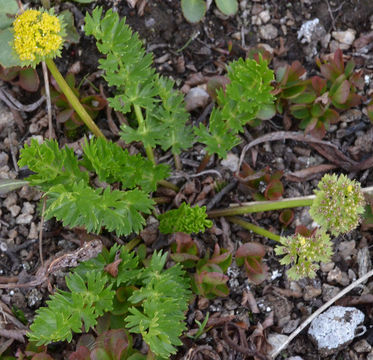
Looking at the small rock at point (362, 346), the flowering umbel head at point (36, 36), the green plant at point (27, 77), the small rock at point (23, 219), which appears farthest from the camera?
the green plant at point (27, 77)

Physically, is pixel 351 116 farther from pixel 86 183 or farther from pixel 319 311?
pixel 86 183

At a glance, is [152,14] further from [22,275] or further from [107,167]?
[22,275]

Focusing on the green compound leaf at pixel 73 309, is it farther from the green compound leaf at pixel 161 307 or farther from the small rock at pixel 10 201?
the small rock at pixel 10 201

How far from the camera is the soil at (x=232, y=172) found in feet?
11.0

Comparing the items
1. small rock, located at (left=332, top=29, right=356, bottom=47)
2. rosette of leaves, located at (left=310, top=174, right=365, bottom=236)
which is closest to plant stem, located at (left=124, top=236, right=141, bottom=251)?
rosette of leaves, located at (left=310, top=174, right=365, bottom=236)

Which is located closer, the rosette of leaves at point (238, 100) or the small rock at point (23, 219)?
the rosette of leaves at point (238, 100)

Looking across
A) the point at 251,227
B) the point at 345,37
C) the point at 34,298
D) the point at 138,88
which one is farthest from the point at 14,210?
the point at 345,37

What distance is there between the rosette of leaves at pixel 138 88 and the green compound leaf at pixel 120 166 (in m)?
0.18

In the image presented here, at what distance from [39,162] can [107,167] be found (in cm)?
38

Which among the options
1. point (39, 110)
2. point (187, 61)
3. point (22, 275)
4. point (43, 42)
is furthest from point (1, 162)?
point (187, 61)

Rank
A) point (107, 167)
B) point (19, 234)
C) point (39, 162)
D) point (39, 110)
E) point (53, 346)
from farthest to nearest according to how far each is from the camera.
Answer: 1. point (39, 110)
2. point (19, 234)
3. point (53, 346)
4. point (107, 167)
5. point (39, 162)

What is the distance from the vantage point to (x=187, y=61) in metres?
3.89

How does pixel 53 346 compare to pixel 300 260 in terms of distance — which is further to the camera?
pixel 53 346

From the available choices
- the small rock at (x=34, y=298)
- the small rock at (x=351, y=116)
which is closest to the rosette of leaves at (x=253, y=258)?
the small rock at (x=351, y=116)
